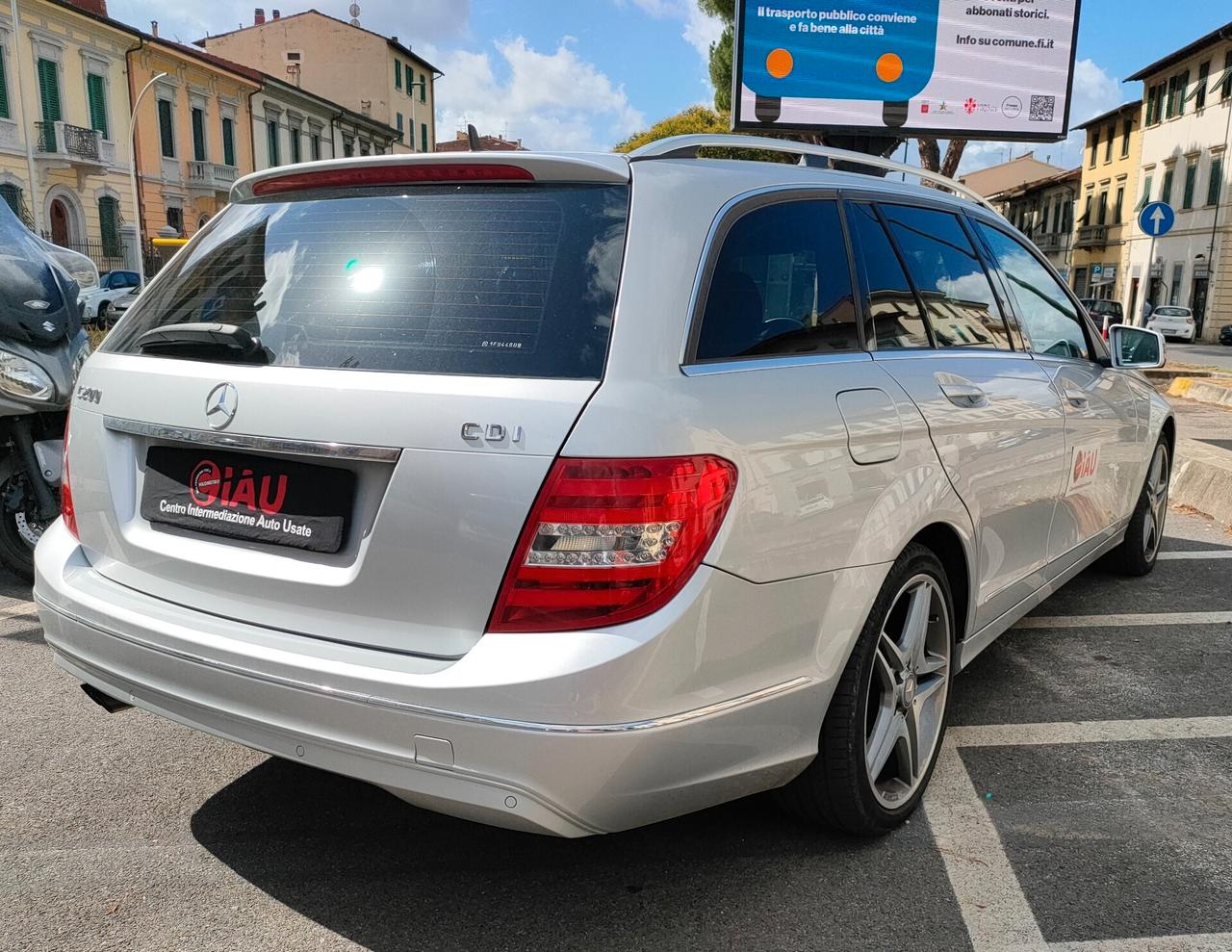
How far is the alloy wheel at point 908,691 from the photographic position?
2627mm

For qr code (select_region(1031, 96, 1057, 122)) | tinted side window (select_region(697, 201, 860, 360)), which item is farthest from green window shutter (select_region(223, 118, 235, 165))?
tinted side window (select_region(697, 201, 860, 360))

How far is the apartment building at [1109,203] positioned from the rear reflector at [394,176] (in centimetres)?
5111

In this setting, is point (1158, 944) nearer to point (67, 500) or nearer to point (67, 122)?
point (67, 500)

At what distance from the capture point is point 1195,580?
203 inches

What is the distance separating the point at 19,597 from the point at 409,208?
3324 mm

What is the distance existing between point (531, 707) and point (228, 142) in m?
43.5

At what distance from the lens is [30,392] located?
4492 mm

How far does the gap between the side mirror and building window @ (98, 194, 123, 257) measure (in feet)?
115

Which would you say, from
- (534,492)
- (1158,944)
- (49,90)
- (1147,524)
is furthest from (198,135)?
(1158,944)

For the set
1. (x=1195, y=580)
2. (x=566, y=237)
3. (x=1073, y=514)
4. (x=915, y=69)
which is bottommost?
(x=1195, y=580)

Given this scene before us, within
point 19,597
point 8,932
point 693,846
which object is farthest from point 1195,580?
point 19,597

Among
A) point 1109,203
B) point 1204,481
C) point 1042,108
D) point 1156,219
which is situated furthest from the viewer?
point 1109,203

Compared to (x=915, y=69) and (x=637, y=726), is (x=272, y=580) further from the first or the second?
(x=915, y=69)

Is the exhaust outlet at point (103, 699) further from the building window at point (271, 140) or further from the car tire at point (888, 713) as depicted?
the building window at point (271, 140)
